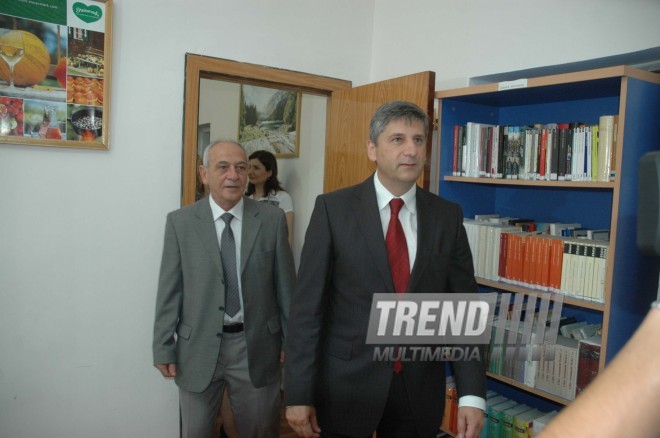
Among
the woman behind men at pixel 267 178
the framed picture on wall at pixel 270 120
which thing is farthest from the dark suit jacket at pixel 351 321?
the framed picture on wall at pixel 270 120

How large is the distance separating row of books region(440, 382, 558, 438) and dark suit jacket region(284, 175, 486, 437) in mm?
753

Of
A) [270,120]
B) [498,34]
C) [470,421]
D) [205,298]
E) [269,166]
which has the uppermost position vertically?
[498,34]

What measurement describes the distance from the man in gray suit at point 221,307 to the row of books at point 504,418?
33.5 inches

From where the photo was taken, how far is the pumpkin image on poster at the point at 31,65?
2318 millimetres

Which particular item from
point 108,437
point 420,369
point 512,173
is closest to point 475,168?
point 512,173

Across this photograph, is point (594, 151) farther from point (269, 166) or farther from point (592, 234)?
point (269, 166)

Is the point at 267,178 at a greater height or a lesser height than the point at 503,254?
greater

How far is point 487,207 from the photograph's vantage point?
2686 millimetres

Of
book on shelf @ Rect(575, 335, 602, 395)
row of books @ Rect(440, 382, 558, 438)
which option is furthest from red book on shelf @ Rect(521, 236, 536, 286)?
row of books @ Rect(440, 382, 558, 438)

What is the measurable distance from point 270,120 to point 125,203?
7.03 ft

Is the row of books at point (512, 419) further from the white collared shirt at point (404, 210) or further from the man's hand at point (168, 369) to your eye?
the man's hand at point (168, 369)

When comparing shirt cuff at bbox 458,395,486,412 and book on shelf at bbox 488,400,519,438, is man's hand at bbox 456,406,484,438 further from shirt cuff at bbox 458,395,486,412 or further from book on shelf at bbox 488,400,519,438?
book on shelf at bbox 488,400,519,438

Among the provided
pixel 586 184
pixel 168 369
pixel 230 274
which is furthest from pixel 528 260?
pixel 168 369

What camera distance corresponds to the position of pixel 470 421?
5.18 ft
